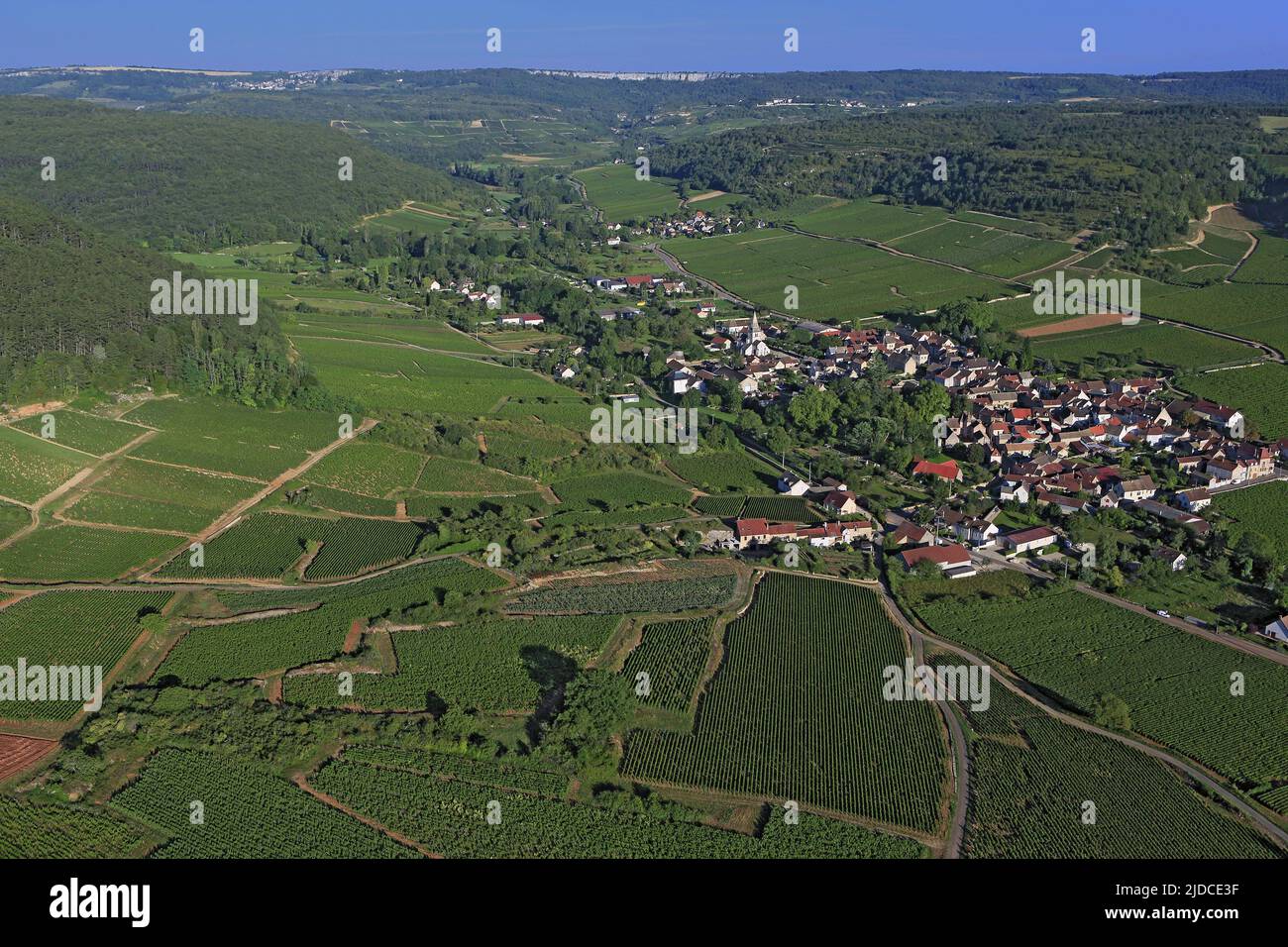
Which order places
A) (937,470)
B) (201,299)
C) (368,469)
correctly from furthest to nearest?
(201,299) < (937,470) < (368,469)

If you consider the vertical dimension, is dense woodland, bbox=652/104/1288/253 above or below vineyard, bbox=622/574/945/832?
above

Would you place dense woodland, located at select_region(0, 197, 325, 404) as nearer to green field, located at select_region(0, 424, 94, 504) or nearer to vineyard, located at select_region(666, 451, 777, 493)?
green field, located at select_region(0, 424, 94, 504)

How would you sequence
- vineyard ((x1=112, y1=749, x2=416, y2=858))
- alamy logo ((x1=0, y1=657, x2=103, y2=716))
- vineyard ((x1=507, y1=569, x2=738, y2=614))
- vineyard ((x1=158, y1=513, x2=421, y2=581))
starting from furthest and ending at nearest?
1. vineyard ((x1=158, y1=513, x2=421, y2=581))
2. vineyard ((x1=507, y1=569, x2=738, y2=614))
3. alamy logo ((x1=0, y1=657, x2=103, y2=716))
4. vineyard ((x1=112, y1=749, x2=416, y2=858))

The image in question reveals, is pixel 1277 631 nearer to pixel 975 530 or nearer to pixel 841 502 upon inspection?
pixel 975 530

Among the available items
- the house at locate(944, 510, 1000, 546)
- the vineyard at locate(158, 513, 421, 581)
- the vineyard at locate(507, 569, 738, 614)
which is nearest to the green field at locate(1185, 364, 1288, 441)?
the house at locate(944, 510, 1000, 546)

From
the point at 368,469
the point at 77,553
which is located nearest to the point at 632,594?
the point at 368,469

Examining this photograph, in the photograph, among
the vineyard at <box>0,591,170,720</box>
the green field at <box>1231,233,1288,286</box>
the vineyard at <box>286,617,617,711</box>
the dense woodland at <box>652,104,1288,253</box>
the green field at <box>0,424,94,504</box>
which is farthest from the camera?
the dense woodland at <box>652,104,1288,253</box>

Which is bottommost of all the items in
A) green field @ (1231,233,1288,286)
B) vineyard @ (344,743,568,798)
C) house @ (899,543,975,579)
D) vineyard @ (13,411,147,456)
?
vineyard @ (344,743,568,798)
